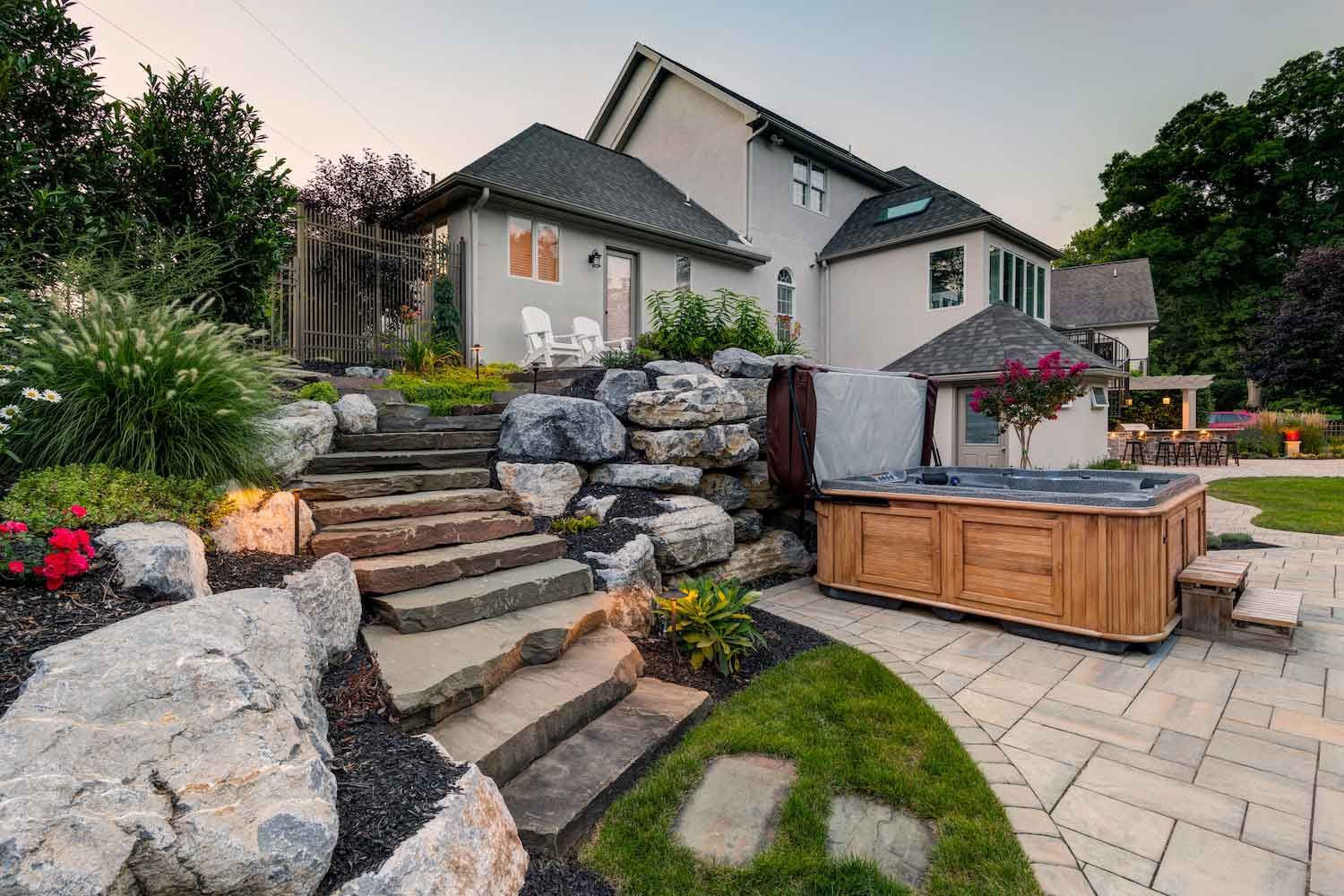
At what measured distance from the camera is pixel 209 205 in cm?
395

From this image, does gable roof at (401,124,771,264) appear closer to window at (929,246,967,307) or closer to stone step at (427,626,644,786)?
window at (929,246,967,307)

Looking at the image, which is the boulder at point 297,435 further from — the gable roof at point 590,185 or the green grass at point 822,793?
the gable roof at point 590,185

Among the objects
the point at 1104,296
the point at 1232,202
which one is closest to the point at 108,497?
the point at 1104,296

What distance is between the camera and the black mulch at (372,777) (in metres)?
1.41

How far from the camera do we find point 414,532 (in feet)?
10.4

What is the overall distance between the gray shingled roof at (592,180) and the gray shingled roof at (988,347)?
14.2 feet

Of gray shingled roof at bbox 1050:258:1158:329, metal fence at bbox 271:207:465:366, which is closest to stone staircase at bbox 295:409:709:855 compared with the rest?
metal fence at bbox 271:207:465:366

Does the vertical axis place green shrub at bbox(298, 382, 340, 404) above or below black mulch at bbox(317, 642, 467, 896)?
above

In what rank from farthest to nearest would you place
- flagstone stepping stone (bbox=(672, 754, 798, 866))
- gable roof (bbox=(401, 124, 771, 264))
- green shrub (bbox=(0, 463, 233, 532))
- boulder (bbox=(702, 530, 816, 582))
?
gable roof (bbox=(401, 124, 771, 264)) → boulder (bbox=(702, 530, 816, 582)) → green shrub (bbox=(0, 463, 233, 532)) → flagstone stepping stone (bbox=(672, 754, 798, 866))

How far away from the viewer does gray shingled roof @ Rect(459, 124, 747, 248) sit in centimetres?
936

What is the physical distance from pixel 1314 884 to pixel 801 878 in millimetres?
1528

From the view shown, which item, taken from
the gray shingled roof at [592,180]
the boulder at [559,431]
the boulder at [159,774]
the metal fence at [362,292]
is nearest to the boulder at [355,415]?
the boulder at [559,431]

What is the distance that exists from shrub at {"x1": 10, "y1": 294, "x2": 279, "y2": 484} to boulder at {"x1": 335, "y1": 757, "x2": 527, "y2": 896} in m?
2.17

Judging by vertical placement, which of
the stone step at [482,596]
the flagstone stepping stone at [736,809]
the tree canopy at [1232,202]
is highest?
the tree canopy at [1232,202]
